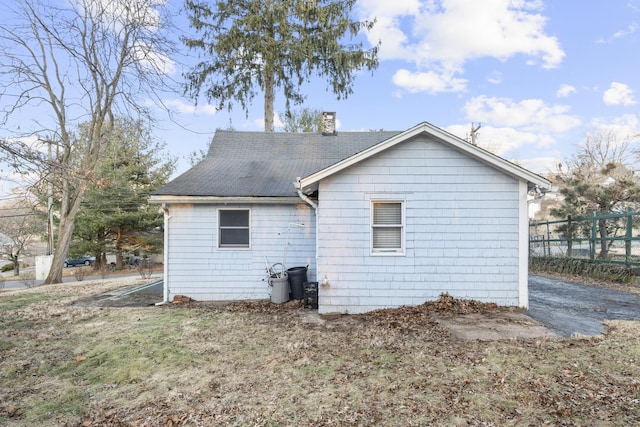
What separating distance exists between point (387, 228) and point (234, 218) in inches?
156

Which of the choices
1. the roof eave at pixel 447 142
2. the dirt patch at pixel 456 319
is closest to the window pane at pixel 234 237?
the dirt patch at pixel 456 319

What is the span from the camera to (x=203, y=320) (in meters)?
7.13

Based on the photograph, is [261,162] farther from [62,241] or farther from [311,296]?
[62,241]

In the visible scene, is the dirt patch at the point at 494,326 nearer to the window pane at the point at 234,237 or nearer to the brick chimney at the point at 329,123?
the window pane at the point at 234,237

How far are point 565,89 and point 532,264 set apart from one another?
842 cm

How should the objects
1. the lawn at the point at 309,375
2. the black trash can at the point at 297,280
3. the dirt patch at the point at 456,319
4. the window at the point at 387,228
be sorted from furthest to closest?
1. the black trash can at the point at 297,280
2. the window at the point at 387,228
3. the dirt patch at the point at 456,319
4. the lawn at the point at 309,375

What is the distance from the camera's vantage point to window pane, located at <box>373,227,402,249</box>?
24.6 ft

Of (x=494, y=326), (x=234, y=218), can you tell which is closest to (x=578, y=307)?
(x=494, y=326)

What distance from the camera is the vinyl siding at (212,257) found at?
29.4ft

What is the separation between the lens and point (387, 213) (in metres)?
7.55

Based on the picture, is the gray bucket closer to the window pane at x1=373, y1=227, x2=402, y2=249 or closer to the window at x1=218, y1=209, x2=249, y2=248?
the window at x1=218, y1=209, x2=249, y2=248

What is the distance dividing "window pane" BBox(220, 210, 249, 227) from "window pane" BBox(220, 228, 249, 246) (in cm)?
14

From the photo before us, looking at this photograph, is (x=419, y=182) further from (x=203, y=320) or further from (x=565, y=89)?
(x=565, y=89)

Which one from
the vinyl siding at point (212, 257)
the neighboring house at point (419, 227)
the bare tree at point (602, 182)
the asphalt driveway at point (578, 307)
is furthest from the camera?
the bare tree at point (602, 182)
